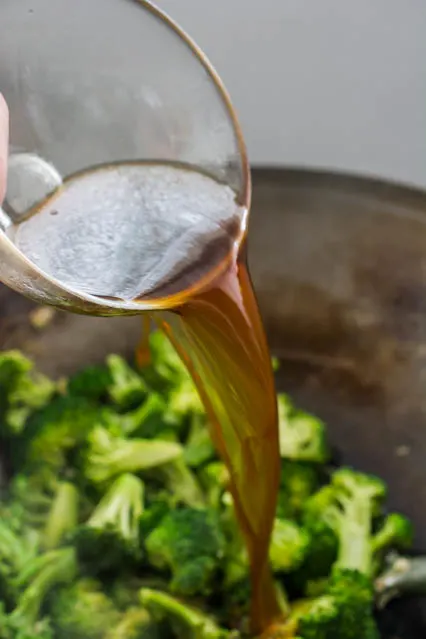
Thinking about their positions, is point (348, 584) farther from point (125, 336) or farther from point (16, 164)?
point (16, 164)

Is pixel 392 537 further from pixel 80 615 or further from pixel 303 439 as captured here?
pixel 80 615

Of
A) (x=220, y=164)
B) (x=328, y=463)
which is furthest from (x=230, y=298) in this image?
(x=328, y=463)

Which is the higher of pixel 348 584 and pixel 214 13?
pixel 214 13

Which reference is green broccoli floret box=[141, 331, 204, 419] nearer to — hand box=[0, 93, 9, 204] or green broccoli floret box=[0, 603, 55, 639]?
green broccoli floret box=[0, 603, 55, 639]

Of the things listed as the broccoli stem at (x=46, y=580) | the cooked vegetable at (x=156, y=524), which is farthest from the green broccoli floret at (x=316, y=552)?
the broccoli stem at (x=46, y=580)

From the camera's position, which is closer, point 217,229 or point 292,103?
point 217,229

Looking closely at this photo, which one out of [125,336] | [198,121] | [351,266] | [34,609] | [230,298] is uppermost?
[198,121]

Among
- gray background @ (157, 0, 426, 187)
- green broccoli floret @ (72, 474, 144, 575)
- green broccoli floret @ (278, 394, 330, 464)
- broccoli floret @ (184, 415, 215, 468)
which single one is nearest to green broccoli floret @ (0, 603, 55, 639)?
green broccoli floret @ (72, 474, 144, 575)
